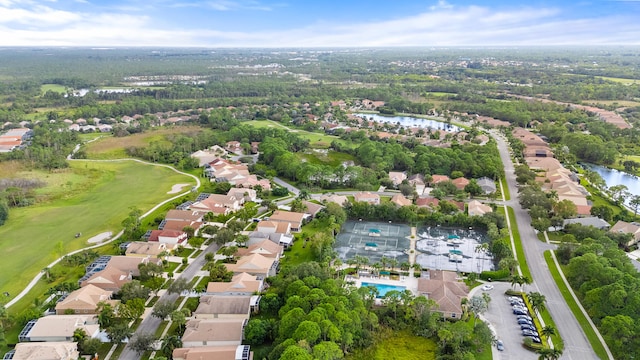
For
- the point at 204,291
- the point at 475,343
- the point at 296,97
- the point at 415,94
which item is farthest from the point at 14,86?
the point at 475,343

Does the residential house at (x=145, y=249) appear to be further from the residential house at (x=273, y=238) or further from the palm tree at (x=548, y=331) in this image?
the palm tree at (x=548, y=331)

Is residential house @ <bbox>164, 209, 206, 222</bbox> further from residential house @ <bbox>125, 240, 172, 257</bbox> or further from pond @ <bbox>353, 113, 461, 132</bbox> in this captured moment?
pond @ <bbox>353, 113, 461, 132</bbox>

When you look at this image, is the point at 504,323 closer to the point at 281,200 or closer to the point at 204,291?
the point at 204,291

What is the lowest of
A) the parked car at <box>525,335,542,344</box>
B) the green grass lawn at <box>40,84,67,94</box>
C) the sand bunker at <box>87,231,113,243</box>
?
the parked car at <box>525,335,542,344</box>

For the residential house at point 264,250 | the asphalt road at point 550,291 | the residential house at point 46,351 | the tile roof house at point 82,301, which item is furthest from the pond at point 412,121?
the residential house at point 46,351

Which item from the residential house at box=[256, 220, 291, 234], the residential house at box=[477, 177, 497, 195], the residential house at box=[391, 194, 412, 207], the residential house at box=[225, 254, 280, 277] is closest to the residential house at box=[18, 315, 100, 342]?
the residential house at box=[225, 254, 280, 277]
